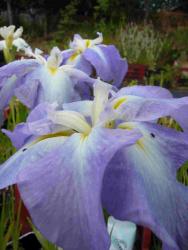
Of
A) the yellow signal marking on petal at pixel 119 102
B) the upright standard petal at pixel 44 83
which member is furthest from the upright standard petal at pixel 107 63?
the yellow signal marking on petal at pixel 119 102

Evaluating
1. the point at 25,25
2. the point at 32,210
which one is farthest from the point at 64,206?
the point at 25,25

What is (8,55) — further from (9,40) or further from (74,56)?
(74,56)

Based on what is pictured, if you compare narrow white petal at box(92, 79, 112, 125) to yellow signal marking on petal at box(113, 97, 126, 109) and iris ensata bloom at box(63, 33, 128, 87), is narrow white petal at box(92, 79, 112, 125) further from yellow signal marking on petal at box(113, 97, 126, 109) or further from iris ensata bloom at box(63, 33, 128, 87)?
iris ensata bloom at box(63, 33, 128, 87)

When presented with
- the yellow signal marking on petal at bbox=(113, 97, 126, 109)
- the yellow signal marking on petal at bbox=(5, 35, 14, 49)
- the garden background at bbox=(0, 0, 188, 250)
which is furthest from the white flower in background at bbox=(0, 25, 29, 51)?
the garden background at bbox=(0, 0, 188, 250)

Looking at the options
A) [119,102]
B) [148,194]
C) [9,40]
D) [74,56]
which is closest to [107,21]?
[9,40]

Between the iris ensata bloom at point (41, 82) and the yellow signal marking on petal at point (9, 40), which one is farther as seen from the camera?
the yellow signal marking on petal at point (9, 40)

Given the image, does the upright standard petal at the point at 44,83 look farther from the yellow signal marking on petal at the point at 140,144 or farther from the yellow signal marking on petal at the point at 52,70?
the yellow signal marking on petal at the point at 140,144

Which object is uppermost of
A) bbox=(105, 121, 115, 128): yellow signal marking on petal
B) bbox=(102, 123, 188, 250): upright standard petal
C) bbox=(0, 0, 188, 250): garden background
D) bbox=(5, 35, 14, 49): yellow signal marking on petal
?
bbox=(105, 121, 115, 128): yellow signal marking on petal
